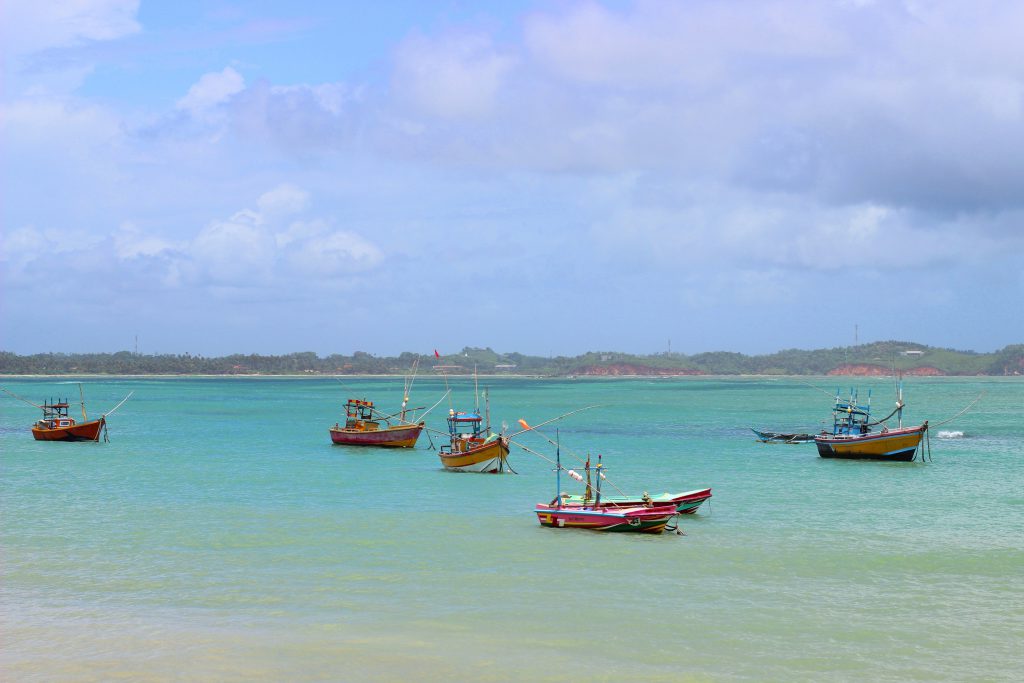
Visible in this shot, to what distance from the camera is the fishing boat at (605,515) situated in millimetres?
29078

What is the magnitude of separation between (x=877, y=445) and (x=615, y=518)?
27.3 metres

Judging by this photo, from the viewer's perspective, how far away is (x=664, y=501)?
31406mm

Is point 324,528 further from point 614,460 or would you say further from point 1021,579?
point 614,460

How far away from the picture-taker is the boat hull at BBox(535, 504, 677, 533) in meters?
29.1

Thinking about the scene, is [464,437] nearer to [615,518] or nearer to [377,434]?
[377,434]

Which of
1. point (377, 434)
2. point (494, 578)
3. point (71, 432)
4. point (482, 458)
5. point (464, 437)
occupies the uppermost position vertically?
point (464, 437)

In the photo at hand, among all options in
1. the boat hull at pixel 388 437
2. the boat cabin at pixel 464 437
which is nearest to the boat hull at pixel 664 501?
the boat cabin at pixel 464 437

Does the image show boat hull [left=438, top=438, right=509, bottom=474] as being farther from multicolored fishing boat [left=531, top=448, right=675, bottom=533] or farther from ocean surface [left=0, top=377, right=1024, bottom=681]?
multicolored fishing boat [left=531, top=448, right=675, bottom=533]

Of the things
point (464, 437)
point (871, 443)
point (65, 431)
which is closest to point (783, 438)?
point (871, 443)

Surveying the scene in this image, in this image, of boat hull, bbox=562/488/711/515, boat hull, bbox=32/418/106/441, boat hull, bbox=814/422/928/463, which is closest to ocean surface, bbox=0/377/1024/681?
boat hull, bbox=562/488/711/515

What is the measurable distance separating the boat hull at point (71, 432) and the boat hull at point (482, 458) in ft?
96.9

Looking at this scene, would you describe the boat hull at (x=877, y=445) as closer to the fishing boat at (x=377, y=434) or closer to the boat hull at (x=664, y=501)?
the boat hull at (x=664, y=501)

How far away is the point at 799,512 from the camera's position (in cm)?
3469

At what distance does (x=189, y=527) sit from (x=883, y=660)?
22.4 meters
